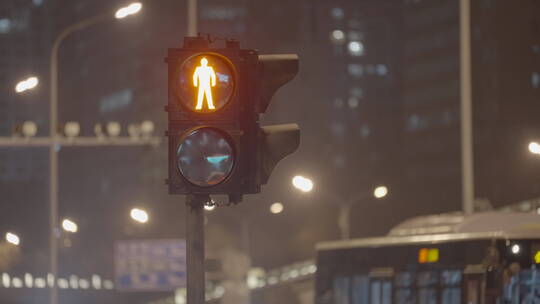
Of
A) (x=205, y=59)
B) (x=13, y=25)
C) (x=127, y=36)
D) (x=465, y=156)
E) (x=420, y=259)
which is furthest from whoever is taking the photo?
(x=127, y=36)

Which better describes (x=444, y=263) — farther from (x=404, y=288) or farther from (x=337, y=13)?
(x=337, y=13)

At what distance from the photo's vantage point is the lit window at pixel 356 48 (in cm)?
17012

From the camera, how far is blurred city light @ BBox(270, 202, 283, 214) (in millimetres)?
103938

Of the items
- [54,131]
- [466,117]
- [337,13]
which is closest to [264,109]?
[466,117]

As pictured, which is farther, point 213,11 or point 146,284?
point 213,11

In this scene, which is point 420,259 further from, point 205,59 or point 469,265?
point 205,59

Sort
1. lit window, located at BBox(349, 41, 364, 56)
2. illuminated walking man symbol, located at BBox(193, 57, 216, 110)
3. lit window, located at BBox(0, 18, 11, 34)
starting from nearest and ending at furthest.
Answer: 1. illuminated walking man symbol, located at BBox(193, 57, 216, 110)
2. lit window, located at BBox(0, 18, 11, 34)
3. lit window, located at BBox(349, 41, 364, 56)

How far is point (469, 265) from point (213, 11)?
141836 millimetres

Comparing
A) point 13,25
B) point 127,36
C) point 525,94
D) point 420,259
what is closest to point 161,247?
point 420,259

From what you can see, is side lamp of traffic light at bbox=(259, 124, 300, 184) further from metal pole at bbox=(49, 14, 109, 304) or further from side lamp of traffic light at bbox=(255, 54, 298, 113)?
metal pole at bbox=(49, 14, 109, 304)

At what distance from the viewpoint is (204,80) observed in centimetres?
744

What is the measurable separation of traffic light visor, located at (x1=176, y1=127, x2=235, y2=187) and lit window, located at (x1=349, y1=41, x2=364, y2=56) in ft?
534

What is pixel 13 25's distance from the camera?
155375mm

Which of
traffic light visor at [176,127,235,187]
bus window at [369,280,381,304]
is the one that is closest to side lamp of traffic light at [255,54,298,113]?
traffic light visor at [176,127,235,187]
